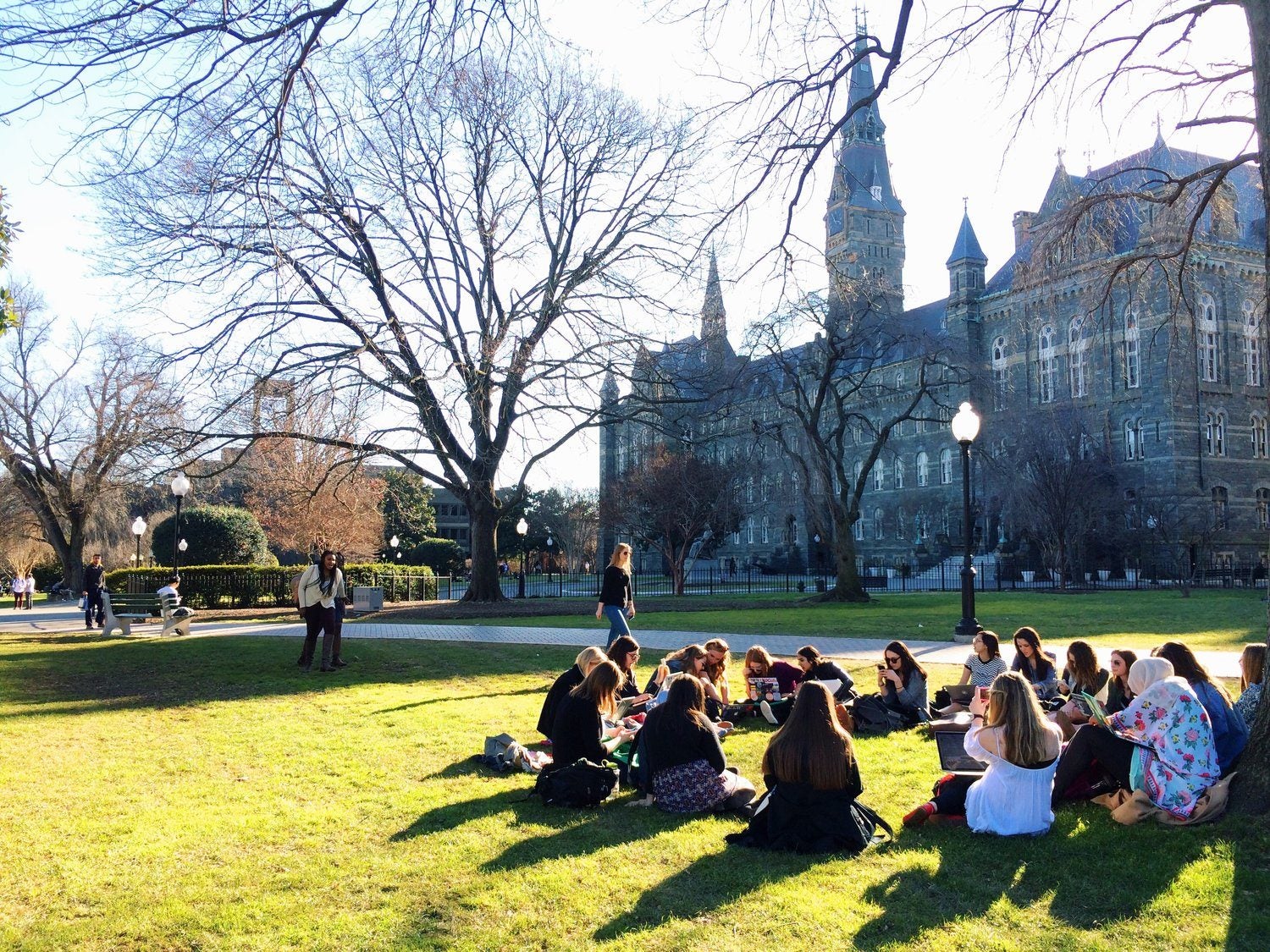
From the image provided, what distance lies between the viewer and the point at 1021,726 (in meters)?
5.87

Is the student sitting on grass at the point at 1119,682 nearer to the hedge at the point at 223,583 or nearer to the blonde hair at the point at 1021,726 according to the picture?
the blonde hair at the point at 1021,726

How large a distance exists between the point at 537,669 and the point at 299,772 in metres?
6.21

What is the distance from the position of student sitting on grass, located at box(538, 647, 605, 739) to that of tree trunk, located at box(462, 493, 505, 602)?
18.6 metres

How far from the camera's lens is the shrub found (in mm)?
35375

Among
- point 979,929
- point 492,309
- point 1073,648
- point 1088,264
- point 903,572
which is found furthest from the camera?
point 903,572

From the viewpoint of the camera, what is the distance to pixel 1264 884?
16.5ft

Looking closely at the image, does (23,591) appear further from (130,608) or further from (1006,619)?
(1006,619)

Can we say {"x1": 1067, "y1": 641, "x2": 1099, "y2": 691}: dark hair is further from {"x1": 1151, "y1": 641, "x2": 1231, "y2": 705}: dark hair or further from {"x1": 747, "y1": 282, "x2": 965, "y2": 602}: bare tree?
{"x1": 747, "y1": 282, "x2": 965, "y2": 602}: bare tree

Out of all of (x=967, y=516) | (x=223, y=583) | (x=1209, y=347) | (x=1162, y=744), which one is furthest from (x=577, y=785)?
(x=1209, y=347)

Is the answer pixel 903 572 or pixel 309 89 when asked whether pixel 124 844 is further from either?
pixel 903 572

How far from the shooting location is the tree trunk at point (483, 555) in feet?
88.4

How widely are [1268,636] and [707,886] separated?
4396 millimetres

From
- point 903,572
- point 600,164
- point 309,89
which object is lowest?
point 903,572

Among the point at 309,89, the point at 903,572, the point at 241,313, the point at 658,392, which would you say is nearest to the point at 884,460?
the point at 903,572
